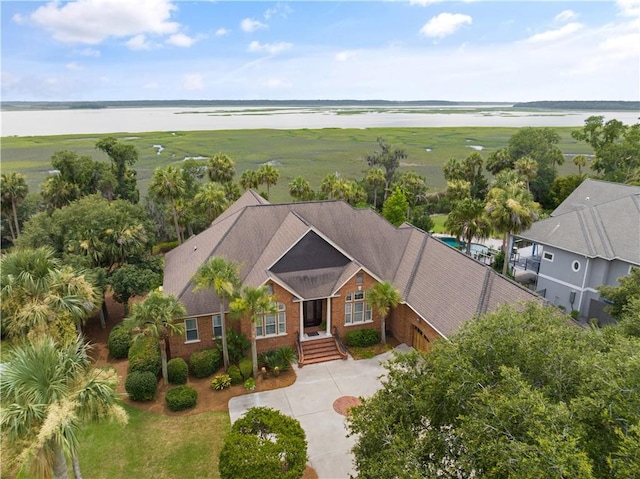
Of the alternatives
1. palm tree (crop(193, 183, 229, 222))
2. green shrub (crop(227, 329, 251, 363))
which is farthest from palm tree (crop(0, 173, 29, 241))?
green shrub (crop(227, 329, 251, 363))

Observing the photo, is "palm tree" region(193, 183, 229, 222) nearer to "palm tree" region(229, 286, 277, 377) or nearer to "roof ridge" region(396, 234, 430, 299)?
"roof ridge" region(396, 234, 430, 299)

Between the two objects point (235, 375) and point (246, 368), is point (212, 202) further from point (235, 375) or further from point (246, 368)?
point (235, 375)

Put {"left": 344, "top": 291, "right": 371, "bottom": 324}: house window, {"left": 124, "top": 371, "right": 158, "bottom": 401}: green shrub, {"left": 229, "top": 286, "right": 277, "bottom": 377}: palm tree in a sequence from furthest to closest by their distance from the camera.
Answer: {"left": 344, "top": 291, "right": 371, "bottom": 324}: house window < {"left": 229, "top": 286, "right": 277, "bottom": 377}: palm tree < {"left": 124, "top": 371, "right": 158, "bottom": 401}: green shrub

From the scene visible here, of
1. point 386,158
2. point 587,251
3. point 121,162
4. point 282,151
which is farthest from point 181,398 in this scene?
point 282,151

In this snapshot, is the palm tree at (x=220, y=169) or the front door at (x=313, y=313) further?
the palm tree at (x=220, y=169)

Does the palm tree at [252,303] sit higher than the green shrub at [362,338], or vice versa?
the palm tree at [252,303]

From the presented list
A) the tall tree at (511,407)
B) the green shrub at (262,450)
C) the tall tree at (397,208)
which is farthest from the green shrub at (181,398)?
the tall tree at (397,208)

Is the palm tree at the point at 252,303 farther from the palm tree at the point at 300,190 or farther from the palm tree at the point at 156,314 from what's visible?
the palm tree at the point at 300,190
